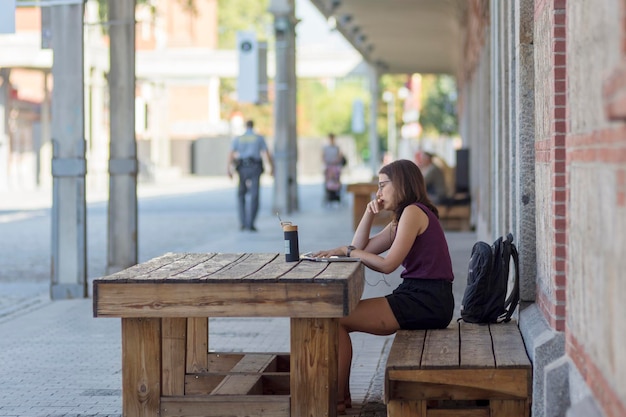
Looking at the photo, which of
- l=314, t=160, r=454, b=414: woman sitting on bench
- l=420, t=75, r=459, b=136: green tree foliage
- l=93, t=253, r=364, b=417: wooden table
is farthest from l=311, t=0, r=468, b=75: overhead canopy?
l=93, t=253, r=364, b=417: wooden table

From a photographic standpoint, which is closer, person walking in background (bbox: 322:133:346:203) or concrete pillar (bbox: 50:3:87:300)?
concrete pillar (bbox: 50:3:87:300)

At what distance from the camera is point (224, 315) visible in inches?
213

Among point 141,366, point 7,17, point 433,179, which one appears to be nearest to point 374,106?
point 433,179

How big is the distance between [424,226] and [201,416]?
4.92ft

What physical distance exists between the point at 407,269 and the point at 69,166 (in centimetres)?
583

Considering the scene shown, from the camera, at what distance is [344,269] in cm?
585

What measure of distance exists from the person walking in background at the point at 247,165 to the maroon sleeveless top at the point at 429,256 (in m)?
13.5

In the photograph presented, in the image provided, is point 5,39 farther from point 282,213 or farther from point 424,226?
point 424,226

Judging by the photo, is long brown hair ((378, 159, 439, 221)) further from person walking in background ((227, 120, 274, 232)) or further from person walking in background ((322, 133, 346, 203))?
person walking in background ((322, 133, 346, 203))

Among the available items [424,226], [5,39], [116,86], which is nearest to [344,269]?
[424,226]

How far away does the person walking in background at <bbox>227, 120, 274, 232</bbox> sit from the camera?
19.8 m

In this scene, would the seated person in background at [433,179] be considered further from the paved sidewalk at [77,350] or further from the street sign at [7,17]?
the street sign at [7,17]

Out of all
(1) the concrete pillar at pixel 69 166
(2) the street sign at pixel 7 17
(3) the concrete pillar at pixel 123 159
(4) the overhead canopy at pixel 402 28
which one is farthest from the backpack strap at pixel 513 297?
(4) the overhead canopy at pixel 402 28

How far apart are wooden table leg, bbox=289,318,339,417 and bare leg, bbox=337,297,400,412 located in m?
0.59
